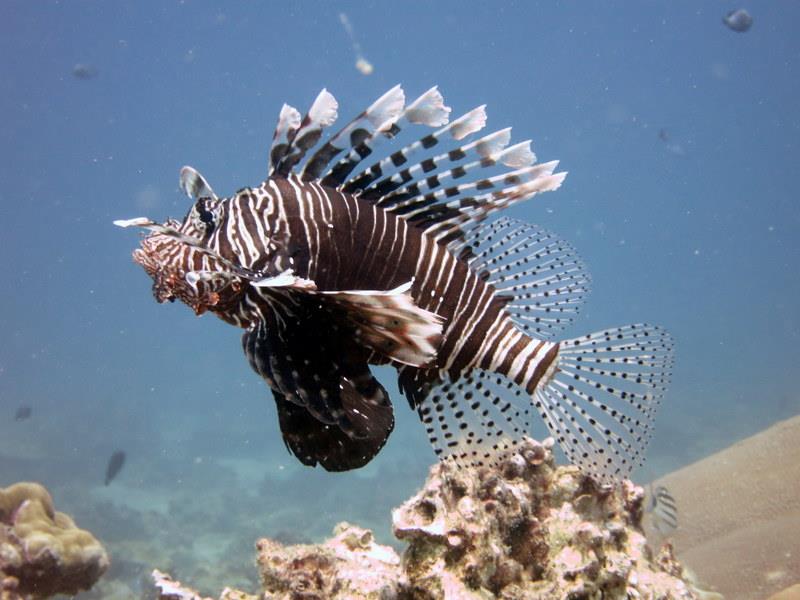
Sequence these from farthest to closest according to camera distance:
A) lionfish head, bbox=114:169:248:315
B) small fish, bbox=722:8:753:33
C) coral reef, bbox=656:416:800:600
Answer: small fish, bbox=722:8:753:33 < coral reef, bbox=656:416:800:600 < lionfish head, bbox=114:169:248:315

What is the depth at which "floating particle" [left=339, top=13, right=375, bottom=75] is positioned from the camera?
9106cm

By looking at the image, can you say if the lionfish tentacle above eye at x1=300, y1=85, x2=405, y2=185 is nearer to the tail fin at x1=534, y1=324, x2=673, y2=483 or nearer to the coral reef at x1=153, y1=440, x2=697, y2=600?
the tail fin at x1=534, y1=324, x2=673, y2=483

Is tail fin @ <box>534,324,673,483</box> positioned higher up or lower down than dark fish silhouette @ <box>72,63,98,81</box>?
lower down

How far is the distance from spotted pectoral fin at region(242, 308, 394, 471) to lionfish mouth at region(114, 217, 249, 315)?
0.17m

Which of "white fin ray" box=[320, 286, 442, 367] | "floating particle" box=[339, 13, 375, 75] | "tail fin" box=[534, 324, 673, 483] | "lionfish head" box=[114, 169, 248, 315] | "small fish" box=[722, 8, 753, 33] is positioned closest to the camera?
"white fin ray" box=[320, 286, 442, 367]

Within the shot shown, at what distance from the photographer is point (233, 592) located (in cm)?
255

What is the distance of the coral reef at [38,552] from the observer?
4262 mm

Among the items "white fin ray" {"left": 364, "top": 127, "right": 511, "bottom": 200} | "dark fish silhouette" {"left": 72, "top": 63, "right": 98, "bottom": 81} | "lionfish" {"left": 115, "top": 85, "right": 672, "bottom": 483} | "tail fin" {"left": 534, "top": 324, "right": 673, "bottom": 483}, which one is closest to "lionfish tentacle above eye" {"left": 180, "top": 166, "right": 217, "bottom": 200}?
"lionfish" {"left": 115, "top": 85, "right": 672, "bottom": 483}

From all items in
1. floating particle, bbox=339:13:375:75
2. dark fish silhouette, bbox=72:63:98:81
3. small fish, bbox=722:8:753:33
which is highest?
floating particle, bbox=339:13:375:75

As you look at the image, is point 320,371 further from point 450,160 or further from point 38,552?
point 38,552

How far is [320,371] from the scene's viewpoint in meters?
1.99

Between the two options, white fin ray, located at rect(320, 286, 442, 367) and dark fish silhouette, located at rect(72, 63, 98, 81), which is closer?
white fin ray, located at rect(320, 286, 442, 367)

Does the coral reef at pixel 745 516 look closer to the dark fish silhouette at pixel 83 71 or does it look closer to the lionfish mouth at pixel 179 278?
the lionfish mouth at pixel 179 278

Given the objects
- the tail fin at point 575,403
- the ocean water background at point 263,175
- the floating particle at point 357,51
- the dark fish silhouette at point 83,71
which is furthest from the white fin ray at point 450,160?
the floating particle at point 357,51
